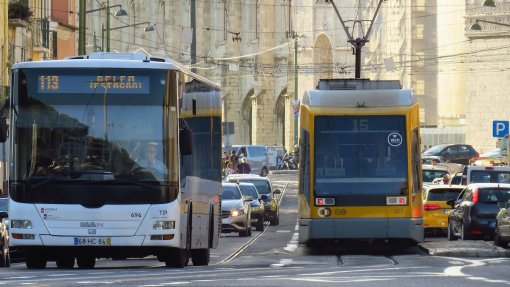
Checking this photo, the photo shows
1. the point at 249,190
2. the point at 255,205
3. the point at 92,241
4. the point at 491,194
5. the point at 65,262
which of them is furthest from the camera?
the point at 249,190

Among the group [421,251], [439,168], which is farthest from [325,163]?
[439,168]

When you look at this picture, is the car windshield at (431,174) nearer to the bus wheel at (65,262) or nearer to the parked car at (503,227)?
the parked car at (503,227)

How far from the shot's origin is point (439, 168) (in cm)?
5956

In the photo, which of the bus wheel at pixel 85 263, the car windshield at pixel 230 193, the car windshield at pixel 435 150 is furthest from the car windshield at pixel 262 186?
the car windshield at pixel 435 150

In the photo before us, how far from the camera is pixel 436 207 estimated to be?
144 feet

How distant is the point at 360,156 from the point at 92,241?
8382 millimetres

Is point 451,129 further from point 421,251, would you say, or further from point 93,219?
point 93,219

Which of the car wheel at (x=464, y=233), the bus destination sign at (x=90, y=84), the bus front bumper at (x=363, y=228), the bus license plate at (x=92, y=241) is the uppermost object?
the bus destination sign at (x=90, y=84)

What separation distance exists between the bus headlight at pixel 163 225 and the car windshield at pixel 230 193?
21.9 m

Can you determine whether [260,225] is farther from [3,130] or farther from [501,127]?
[3,130]

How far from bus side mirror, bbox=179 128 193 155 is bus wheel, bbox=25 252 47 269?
2661 millimetres

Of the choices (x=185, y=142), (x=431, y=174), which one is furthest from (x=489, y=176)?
(x=185, y=142)

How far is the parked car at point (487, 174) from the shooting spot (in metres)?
46.3

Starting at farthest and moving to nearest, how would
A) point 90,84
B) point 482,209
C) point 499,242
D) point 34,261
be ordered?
point 482,209 < point 499,242 < point 34,261 < point 90,84
